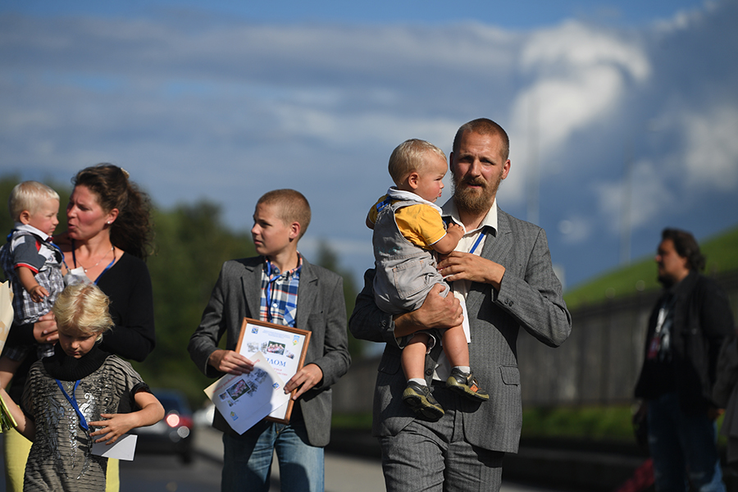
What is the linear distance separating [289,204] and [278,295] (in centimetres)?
55

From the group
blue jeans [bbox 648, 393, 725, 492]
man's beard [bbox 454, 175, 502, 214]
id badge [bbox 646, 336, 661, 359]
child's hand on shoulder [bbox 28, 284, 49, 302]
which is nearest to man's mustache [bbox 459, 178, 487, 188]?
man's beard [bbox 454, 175, 502, 214]

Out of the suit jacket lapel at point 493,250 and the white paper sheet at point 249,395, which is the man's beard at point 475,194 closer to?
the suit jacket lapel at point 493,250

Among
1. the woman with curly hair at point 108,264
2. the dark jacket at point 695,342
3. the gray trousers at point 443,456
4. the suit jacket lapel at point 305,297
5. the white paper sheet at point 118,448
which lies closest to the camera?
the gray trousers at point 443,456

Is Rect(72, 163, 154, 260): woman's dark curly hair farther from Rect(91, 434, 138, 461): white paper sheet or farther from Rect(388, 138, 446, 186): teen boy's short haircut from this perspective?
Rect(388, 138, 446, 186): teen boy's short haircut

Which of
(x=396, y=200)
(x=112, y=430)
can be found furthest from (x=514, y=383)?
(x=112, y=430)

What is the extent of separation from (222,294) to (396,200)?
5.04 feet

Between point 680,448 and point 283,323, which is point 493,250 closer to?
point 283,323

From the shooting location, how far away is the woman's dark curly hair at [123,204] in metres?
5.18

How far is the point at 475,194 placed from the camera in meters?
4.44

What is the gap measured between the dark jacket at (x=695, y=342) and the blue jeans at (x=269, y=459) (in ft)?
11.0

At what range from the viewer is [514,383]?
14.2ft

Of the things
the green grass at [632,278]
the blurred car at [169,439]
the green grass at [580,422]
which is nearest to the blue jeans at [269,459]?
the green grass at [580,422]

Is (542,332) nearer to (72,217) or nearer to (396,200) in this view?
(396,200)

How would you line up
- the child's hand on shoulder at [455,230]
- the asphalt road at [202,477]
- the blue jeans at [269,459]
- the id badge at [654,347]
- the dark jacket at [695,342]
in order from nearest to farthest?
1. the child's hand on shoulder at [455,230]
2. the blue jeans at [269,459]
3. the dark jacket at [695,342]
4. the id badge at [654,347]
5. the asphalt road at [202,477]
